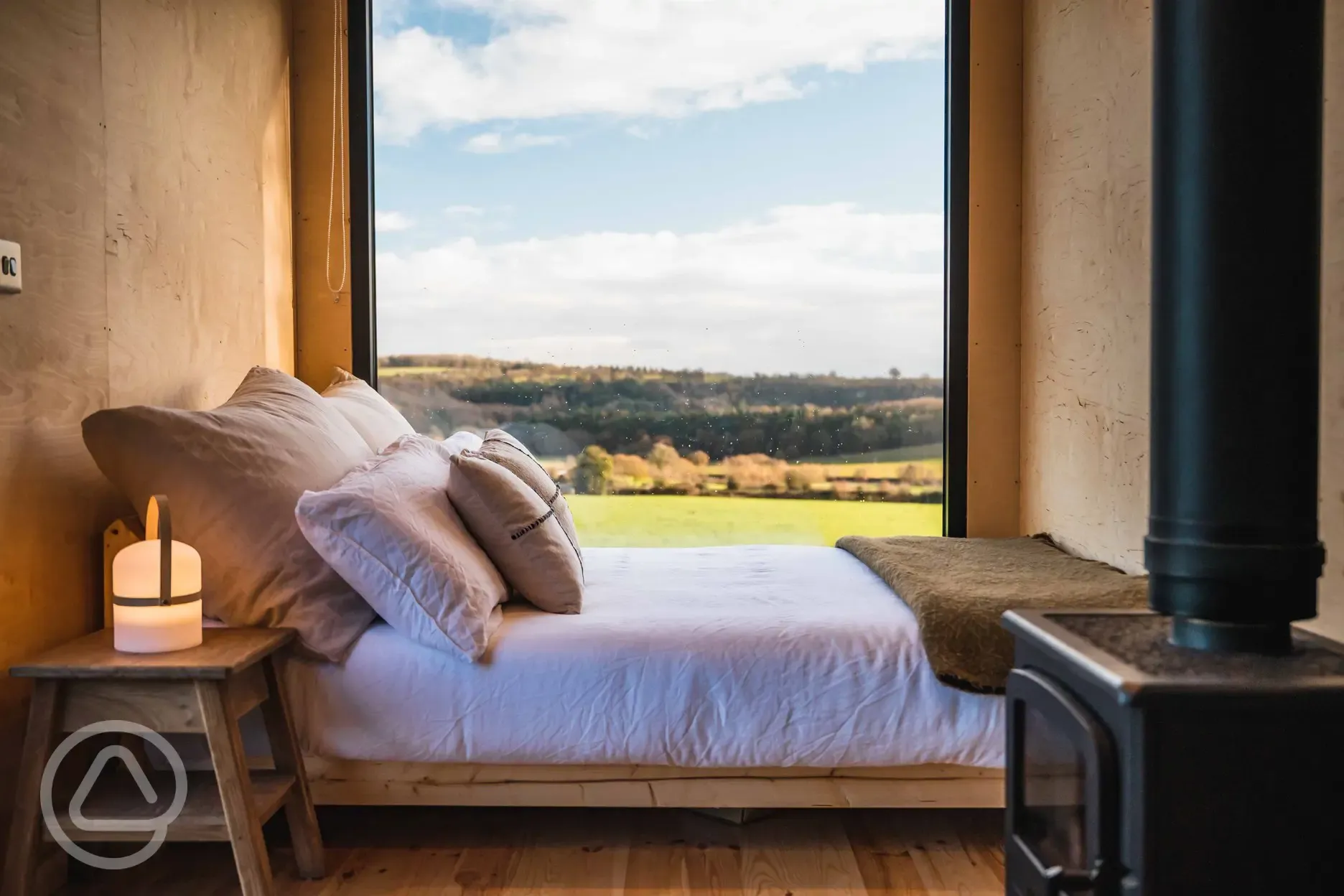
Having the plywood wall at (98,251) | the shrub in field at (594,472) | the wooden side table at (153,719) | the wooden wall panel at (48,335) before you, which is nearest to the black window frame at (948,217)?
the plywood wall at (98,251)

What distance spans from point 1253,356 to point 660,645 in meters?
1.24

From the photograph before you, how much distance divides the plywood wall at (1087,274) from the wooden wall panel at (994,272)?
53 mm

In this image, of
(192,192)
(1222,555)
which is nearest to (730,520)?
(192,192)

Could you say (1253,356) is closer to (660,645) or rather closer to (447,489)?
(660,645)

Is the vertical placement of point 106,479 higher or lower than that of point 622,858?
higher

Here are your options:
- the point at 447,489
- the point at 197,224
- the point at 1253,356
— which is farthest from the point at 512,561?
the point at 1253,356

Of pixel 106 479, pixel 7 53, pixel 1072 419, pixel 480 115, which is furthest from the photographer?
pixel 480 115

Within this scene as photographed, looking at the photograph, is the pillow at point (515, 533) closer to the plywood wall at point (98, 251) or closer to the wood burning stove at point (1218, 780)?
the plywood wall at point (98, 251)

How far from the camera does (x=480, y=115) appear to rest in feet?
12.3

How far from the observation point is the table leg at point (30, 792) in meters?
1.77

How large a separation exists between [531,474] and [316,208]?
65.0 inches

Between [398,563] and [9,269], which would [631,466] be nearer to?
[398,563]

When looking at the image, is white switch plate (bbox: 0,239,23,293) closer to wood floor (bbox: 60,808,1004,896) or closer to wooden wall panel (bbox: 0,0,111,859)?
wooden wall panel (bbox: 0,0,111,859)

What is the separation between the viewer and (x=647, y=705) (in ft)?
6.88
